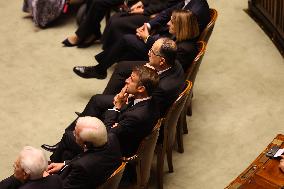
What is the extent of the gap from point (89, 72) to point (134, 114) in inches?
64.7

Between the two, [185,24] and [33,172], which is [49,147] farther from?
[185,24]

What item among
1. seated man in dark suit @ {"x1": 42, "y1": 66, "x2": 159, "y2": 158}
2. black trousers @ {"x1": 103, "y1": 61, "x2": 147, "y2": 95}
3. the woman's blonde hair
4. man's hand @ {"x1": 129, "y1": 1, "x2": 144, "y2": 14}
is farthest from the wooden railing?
seated man in dark suit @ {"x1": 42, "y1": 66, "x2": 159, "y2": 158}

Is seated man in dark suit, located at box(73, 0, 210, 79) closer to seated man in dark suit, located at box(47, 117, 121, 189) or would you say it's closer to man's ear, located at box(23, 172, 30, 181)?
seated man in dark suit, located at box(47, 117, 121, 189)

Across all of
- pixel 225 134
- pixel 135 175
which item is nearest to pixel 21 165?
pixel 135 175

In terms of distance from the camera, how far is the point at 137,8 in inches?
239

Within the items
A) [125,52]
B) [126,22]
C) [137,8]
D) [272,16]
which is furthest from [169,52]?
[272,16]

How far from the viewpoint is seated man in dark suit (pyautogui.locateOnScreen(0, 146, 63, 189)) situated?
141 inches

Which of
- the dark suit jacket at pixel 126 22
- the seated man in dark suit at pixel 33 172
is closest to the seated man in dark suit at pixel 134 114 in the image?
the seated man in dark suit at pixel 33 172

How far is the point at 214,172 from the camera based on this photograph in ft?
15.7

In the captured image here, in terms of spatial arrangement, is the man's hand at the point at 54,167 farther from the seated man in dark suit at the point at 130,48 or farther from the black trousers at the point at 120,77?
the seated man in dark suit at the point at 130,48

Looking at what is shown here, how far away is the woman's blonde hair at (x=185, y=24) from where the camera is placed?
491 centimetres

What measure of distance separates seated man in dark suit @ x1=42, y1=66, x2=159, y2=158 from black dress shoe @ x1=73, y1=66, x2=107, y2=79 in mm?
1182

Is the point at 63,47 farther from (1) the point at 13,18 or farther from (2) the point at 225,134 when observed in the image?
(2) the point at 225,134

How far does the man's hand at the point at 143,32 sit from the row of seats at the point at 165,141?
578 millimetres
